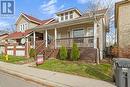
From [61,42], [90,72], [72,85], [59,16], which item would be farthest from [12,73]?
[59,16]

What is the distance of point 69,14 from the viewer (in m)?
28.5

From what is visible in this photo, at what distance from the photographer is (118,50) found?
1781 centimetres

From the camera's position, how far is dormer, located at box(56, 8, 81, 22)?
92.8ft

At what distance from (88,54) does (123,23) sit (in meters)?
4.24

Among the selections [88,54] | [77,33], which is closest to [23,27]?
[77,33]

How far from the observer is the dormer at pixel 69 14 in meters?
28.3

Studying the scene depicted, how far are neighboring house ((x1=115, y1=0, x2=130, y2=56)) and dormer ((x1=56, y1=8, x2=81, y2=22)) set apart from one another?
9490 millimetres

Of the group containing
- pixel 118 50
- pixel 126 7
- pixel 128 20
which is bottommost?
pixel 118 50

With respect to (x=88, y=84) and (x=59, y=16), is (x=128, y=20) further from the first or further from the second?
(x=59, y=16)

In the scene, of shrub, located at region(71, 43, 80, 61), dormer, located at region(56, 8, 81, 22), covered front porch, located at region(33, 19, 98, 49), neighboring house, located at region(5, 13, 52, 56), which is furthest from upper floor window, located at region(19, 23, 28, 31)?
shrub, located at region(71, 43, 80, 61)

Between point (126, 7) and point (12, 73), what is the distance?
11338mm

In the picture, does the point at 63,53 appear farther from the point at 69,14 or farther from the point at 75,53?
the point at 69,14

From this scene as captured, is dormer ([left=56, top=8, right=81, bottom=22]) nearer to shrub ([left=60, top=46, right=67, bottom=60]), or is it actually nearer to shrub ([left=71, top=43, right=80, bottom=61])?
shrub ([left=60, top=46, right=67, bottom=60])

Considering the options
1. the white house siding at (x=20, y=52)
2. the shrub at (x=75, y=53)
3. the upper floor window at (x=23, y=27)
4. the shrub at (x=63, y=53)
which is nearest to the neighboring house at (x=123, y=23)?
the shrub at (x=75, y=53)
